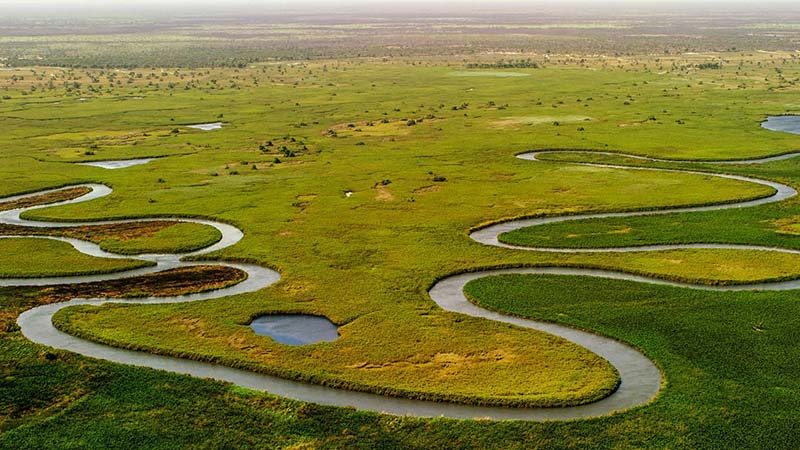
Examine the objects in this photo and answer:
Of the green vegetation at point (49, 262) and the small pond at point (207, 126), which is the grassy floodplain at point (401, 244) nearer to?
the small pond at point (207, 126)

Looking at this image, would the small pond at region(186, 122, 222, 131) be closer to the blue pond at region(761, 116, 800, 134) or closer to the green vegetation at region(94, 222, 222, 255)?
the green vegetation at region(94, 222, 222, 255)

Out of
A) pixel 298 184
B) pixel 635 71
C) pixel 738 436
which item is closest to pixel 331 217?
pixel 298 184

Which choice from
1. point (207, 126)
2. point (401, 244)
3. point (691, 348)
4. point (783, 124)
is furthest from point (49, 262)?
point (783, 124)

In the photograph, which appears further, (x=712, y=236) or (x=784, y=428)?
(x=712, y=236)

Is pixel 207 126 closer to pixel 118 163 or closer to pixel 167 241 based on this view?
pixel 118 163

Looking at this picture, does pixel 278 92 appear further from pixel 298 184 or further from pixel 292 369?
pixel 292 369

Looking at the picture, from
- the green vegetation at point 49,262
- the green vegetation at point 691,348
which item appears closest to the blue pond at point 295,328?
the green vegetation at point 691,348
